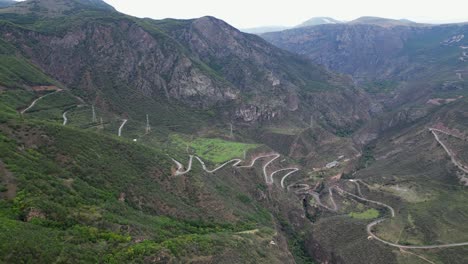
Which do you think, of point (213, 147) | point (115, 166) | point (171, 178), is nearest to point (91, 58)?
point (213, 147)

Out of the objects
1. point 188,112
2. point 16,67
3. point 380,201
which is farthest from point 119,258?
point 188,112

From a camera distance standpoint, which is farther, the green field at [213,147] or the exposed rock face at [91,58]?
the exposed rock face at [91,58]

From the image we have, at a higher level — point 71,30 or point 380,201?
point 71,30

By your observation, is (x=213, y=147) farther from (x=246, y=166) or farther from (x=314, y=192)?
(x=314, y=192)

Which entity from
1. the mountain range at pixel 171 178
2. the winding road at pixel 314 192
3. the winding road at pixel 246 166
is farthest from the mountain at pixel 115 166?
the winding road at pixel 314 192

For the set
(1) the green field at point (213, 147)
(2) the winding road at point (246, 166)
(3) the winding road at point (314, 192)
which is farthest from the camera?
(1) the green field at point (213, 147)

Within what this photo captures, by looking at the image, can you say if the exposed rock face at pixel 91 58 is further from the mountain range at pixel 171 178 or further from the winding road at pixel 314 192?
the winding road at pixel 314 192

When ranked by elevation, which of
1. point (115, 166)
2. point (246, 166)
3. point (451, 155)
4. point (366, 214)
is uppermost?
point (115, 166)

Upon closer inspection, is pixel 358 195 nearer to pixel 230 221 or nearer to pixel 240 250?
pixel 230 221

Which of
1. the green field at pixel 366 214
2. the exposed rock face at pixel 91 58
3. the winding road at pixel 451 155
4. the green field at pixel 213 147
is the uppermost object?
the exposed rock face at pixel 91 58

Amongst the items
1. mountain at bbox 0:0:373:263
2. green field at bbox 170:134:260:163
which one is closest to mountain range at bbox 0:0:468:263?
mountain at bbox 0:0:373:263

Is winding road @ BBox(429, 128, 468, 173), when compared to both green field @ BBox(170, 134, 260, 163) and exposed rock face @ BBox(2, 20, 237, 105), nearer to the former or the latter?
green field @ BBox(170, 134, 260, 163)
